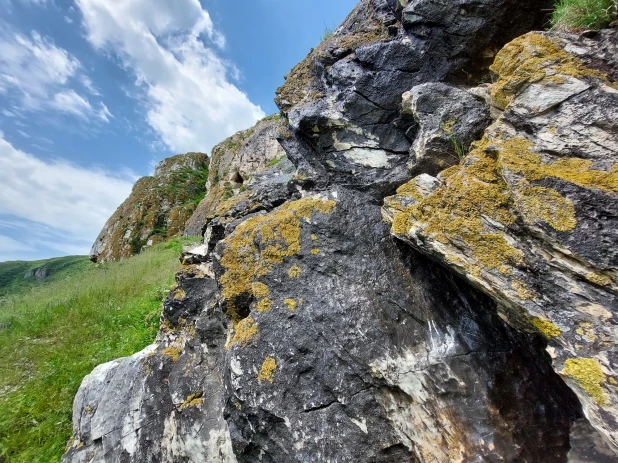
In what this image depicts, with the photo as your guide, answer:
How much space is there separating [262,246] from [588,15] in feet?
16.8

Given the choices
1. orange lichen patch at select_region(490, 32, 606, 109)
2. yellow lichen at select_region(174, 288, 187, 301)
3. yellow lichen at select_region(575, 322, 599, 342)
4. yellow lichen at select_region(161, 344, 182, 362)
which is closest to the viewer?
yellow lichen at select_region(575, 322, 599, 342)

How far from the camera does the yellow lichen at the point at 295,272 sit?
14.7 feet

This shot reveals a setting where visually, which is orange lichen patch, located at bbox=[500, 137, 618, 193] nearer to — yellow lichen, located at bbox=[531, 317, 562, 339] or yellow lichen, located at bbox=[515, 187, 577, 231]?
yellow lichen, located at bbox=[515, 187, 577, 231]

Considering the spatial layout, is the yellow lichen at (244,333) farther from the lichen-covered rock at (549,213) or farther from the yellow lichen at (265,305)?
the lichen-covered rock at (549,213)

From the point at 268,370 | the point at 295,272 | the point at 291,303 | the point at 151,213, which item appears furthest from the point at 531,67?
the point at 151,213

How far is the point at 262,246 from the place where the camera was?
4.81 m

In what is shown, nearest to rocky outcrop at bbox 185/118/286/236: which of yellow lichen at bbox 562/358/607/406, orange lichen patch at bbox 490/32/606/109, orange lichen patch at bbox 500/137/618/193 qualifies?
orange lichen patch at bbox 490/32/606/109

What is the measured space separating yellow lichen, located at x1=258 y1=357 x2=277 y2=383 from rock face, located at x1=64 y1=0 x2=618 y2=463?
0.6 inches

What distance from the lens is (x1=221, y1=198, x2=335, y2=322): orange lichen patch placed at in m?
4.68

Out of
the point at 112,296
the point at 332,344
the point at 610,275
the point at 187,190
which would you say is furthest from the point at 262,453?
the point at 187,190

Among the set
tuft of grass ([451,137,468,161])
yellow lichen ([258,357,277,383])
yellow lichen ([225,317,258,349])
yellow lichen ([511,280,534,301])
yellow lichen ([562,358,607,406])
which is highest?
tuft of grass ([451,137,468,161])

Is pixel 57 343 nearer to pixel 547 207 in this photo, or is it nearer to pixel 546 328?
pixel 546 328

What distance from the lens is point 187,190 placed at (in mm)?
29422

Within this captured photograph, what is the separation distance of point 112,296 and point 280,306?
938cm
